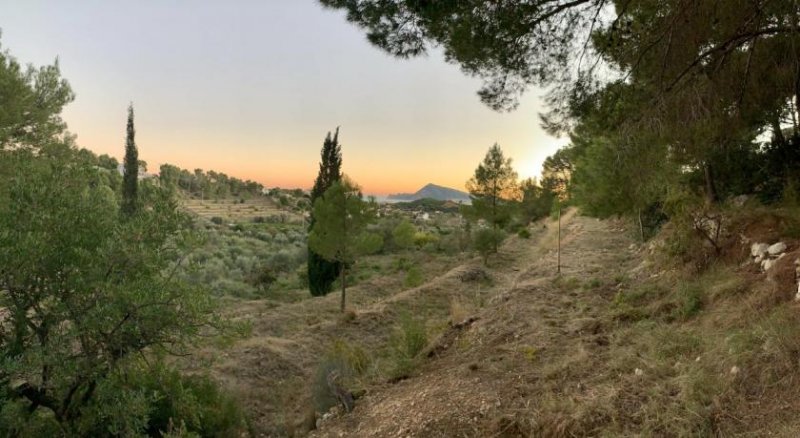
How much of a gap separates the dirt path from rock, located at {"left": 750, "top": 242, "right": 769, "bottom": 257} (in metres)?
2.23

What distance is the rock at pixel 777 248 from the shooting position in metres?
5.79

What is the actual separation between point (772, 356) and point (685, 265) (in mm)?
4101

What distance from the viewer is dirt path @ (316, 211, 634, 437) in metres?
4.64

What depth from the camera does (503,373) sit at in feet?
18.4

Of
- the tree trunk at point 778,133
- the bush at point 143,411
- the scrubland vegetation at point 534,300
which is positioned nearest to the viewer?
the scrubland vegetation at point 534,300

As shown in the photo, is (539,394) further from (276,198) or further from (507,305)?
(276,198)

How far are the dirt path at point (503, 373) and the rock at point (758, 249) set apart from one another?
87.7 inches

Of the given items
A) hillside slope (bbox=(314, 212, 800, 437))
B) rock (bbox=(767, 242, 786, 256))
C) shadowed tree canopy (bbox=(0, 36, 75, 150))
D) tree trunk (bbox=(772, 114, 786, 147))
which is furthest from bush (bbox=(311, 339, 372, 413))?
shadowed tree canopy (bbox=(0, 36, 75, 150))

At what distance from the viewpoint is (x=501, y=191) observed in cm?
2647

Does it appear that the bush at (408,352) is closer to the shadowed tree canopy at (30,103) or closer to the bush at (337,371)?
the bush at (337,371)

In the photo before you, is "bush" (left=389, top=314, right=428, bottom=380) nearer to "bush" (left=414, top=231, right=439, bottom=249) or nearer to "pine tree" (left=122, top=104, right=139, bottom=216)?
"bush" (left=414, top=231, right=439, bottom=249)

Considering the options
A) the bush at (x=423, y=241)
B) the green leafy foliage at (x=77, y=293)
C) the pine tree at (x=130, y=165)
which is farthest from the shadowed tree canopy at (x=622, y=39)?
the pine tree at (x=130, y=165)

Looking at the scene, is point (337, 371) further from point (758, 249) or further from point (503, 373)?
point (758, 249)

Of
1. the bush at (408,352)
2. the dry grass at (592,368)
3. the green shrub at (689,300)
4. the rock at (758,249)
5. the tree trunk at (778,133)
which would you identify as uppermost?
the tree trunk at (778,133)
